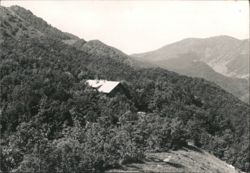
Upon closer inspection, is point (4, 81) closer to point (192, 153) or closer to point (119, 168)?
point (192, 153)

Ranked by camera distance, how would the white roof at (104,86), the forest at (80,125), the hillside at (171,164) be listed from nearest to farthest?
the forest at (80,125) → the hillside at (171,164) → the white roof at (104,86)

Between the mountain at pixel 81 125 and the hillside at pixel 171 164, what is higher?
the mountain at pixel 81 125

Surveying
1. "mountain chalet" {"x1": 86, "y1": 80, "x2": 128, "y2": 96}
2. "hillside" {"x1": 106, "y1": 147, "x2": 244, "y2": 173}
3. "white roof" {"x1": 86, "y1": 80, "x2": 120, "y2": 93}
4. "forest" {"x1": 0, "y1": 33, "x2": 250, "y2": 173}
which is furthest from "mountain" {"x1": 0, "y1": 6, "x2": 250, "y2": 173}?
"white roof" {"x1": 86, "y1": 80, "x2": 120, "y2": 93}

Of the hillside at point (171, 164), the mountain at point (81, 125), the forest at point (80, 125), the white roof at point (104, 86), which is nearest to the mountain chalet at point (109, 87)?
the white roof at point (104, 86)

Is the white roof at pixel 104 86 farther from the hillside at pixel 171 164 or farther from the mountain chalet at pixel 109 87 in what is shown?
the hillside at pixel 171 164

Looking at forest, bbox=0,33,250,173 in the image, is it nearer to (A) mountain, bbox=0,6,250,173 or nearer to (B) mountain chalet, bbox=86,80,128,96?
(A) mountain, bbox=0,6,250,173

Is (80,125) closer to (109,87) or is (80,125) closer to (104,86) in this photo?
(109,87)

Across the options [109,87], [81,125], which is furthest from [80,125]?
[109,87]

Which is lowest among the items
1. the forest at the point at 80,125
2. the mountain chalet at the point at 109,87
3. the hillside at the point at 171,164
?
the hillside at the point at 171,164
